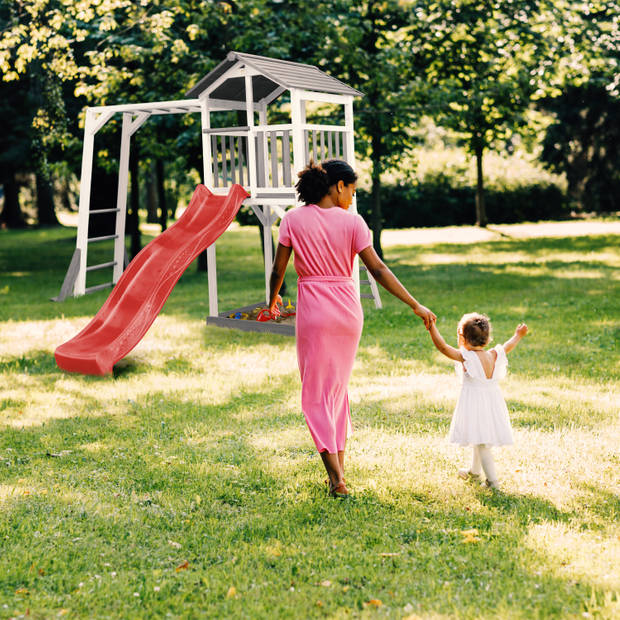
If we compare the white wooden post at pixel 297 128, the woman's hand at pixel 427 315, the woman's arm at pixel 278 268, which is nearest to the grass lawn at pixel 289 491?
the woman's hand at pixel 427 315

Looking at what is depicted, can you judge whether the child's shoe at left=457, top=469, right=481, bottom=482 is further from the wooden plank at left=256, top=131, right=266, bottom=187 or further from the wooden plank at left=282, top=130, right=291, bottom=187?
the wooden plank at left=256, top=131, right=266, bottom=187

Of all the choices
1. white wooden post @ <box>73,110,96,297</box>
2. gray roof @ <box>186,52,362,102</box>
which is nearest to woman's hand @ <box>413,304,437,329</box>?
gray roof @ <box>186,52,362,102</box>

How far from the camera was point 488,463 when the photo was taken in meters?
4.92

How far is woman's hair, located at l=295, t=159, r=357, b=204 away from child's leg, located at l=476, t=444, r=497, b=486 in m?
1.84

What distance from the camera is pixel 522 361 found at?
333 inches

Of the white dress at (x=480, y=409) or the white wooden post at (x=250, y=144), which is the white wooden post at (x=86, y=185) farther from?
the white dress at (x=480, y=409)

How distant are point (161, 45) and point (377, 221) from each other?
21.7 ft

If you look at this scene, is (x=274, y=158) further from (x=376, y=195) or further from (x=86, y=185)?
(x=376, y=195)

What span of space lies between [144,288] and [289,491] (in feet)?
15.1

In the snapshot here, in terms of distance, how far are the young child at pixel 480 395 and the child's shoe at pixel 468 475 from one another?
121 mm

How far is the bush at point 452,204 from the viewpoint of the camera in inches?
1249

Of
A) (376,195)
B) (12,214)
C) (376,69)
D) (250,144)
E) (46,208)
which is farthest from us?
(46,208)

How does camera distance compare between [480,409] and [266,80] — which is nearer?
[480,409]

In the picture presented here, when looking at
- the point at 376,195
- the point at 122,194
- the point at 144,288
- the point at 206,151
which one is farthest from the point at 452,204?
the point at 144,288
